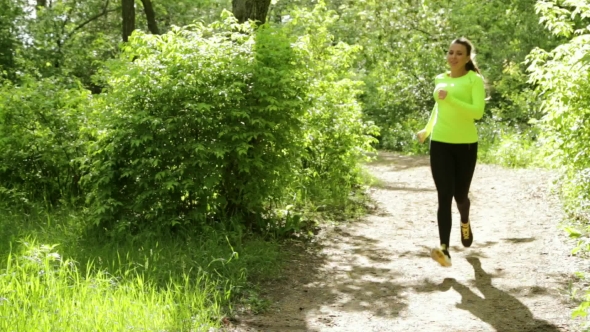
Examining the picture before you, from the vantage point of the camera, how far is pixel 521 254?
20.9 feet

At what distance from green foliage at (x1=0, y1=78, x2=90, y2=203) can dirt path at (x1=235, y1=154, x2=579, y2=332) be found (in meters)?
3.13

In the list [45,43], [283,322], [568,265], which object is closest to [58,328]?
[283,322]

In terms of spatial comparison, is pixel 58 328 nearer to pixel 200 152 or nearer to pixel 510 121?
pixel 200 152

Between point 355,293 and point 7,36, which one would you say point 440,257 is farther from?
point 7,36

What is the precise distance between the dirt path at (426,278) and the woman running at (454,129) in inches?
22.0

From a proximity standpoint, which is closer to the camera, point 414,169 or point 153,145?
point 153,145

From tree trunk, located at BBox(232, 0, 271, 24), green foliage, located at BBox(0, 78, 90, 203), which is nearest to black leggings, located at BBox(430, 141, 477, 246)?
tree trunk, located at BBox(232, 0, 271, 24)

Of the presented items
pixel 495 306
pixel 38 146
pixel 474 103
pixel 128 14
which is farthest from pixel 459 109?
pixel 128 14

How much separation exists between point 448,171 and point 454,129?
38cm

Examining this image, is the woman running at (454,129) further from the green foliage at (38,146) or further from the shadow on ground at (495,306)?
the green foliage at (38,146)

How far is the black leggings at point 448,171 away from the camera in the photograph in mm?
5645

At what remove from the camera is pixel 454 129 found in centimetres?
559

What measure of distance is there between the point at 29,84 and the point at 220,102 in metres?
3.51

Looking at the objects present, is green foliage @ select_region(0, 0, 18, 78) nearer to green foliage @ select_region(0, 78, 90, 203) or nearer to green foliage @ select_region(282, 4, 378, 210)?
green foliage @ select_region(0, 78, 90, 203)
